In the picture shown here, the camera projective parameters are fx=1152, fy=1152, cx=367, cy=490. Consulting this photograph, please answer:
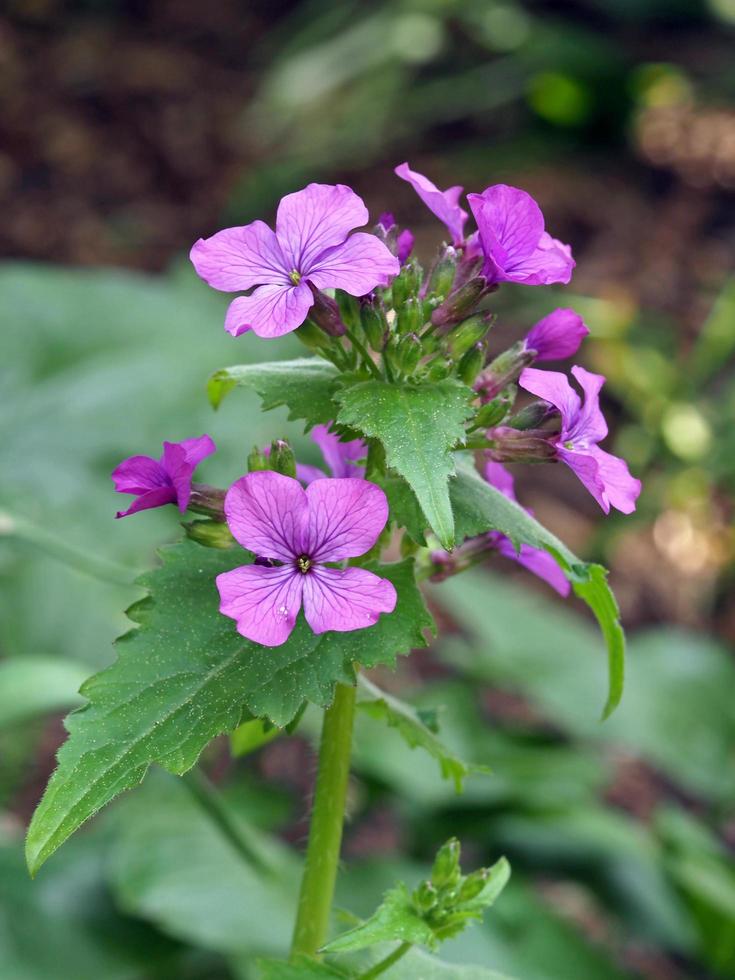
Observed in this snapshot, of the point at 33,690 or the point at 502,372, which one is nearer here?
the point at 502,372

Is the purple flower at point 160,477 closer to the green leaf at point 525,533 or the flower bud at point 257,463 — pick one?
the flower bud at point 257,463

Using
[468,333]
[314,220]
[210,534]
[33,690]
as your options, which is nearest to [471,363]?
[468,333]

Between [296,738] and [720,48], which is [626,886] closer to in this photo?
[296,738]

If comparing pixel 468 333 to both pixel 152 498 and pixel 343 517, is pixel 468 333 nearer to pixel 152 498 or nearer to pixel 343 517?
pixel 343 517

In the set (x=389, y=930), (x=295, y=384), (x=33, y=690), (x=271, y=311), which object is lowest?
(x=33, y=690)

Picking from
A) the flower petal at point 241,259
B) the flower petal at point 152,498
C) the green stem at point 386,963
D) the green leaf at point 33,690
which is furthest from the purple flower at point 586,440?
the green leaf at point 33,690

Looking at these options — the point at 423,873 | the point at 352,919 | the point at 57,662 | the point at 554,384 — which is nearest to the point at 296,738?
the point at 423,873
